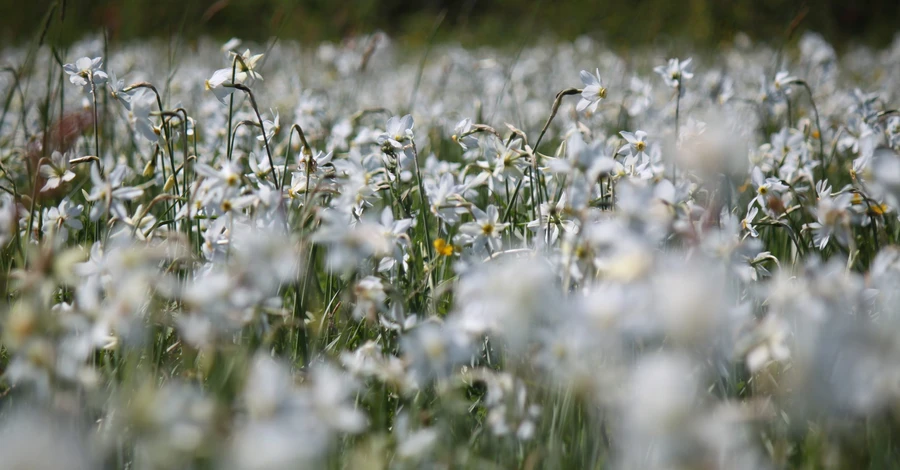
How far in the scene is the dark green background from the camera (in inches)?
500

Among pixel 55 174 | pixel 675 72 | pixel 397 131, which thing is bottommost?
pixel 55 174

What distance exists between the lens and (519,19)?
17.9m

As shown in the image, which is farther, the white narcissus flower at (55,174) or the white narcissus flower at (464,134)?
the white narcissus flower at (464,134)

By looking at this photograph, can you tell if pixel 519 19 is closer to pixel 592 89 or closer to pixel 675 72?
pixel 675 72

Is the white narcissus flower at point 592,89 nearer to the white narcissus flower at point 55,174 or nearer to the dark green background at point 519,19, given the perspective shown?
the white narcissus flower at point 55,174

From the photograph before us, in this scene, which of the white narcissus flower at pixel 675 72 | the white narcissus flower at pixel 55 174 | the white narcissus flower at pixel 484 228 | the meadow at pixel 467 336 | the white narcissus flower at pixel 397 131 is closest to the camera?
the meadow at pixel 467 336

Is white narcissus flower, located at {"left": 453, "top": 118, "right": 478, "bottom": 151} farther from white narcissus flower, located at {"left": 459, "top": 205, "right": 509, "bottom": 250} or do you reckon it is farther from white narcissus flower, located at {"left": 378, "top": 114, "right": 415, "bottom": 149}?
white narcissus flower, located at {"left": 459, "top": 205, "right": 509, "bottom": 250}

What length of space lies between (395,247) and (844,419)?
958mm

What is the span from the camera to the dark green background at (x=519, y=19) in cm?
1270

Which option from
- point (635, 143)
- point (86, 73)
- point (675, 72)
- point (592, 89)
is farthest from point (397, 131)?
point (675, 72)

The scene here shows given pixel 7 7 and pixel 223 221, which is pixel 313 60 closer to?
pixel 223 221

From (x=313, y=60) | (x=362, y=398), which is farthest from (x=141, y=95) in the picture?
(x=313, y=60)

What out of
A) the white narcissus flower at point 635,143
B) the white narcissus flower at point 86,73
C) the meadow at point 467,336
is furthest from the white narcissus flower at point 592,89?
the white narcissus flower at point 86,73

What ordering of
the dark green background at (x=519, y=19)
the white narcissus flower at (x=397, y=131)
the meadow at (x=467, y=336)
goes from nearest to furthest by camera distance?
the meadow at (x=467, y=336), the white narcissus flower at (x=397, y=131), the dark green background at (x=519, y=19)
